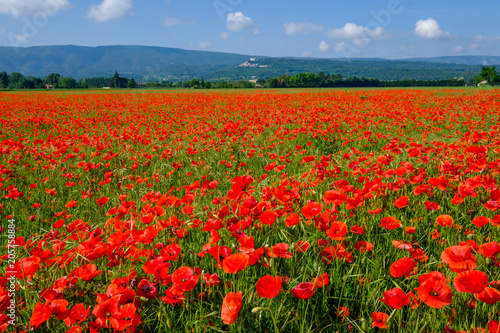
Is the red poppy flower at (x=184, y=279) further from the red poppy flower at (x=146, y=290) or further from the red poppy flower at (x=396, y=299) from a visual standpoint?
the red poppy flower at (x=396, y=299)

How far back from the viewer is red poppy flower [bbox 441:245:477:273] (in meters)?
1.15

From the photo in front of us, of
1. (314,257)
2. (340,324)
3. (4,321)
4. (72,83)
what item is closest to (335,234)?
(314,257)

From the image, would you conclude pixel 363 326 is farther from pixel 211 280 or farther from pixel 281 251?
pixel 211 280

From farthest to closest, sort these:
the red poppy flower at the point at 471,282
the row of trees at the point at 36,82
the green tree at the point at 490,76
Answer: the green tree at the point at 490,76 → the row of trees at the point at 36,82 → the red poppy flower at the point at 471,282

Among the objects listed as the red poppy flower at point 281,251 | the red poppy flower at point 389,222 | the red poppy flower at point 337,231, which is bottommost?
the red poppy flower at point 281,251

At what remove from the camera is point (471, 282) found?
39.6 inches

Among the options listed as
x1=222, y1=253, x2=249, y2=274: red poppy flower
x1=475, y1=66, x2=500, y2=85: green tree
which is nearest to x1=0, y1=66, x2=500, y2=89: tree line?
x1=475, y1=66, x2=500, y2=85: green tree

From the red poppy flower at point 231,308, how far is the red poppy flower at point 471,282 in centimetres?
72

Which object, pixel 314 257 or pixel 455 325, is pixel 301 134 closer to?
pixel 314 257

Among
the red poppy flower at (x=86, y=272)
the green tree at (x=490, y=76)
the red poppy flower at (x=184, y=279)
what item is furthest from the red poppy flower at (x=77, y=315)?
the green tree at (x=490, y=76)

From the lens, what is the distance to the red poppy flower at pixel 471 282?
993 mm

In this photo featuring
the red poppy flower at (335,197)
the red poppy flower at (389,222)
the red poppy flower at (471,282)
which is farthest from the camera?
the red poppy flower at (335,197)

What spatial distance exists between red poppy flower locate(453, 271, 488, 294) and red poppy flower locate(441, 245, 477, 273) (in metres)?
0.14

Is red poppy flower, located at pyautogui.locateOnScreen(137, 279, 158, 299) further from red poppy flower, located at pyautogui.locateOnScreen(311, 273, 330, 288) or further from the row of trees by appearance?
the row of trees
